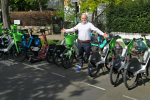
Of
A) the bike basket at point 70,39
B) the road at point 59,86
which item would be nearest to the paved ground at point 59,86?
the road at point 59,86

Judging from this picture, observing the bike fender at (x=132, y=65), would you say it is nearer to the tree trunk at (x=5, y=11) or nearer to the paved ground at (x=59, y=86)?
the paved ground at (x=59, y=86)

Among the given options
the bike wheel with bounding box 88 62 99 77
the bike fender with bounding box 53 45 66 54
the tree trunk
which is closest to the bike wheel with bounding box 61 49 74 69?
the bike fender with bounding box 53 45 66 54

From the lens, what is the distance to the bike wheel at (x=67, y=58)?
6369mm

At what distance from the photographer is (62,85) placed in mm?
4992

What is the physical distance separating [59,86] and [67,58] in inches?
69.0

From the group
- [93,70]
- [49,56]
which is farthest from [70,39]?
[49,56]

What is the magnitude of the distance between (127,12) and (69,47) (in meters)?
6.80

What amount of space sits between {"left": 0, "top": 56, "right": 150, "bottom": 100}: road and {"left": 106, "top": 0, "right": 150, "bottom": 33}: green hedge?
6480 mm

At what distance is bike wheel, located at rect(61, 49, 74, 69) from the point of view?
251 inches

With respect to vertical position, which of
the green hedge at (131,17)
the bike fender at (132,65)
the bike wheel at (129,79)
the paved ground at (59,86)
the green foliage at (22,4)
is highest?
the green foliage at (22,4)

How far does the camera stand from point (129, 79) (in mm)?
4633

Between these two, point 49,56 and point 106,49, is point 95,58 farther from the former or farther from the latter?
point 49,56

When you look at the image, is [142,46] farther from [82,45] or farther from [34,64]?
[34,64]

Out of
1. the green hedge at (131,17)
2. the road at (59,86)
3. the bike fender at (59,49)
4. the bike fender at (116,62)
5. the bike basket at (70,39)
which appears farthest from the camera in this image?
the green hedge at (131,17)
